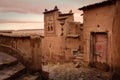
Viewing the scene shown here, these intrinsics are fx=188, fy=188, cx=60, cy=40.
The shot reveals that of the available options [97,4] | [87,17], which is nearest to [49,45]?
[87,17]

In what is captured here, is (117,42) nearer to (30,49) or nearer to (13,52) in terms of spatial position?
(30,49)

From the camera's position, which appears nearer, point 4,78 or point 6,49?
point 4,78

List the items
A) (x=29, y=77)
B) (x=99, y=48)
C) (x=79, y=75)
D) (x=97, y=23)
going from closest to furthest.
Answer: (x=29, y=77) < (x=79, y=75) < (x=97, y=23) < (x=99, y=48)

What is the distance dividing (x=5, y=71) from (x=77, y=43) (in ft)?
37.7

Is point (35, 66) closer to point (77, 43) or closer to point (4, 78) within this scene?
point (4, 78)

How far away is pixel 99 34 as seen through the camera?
1348 centimetres

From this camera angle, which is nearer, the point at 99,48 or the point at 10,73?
the point at 10,73

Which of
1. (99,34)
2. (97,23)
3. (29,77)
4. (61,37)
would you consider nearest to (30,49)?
(29,77)

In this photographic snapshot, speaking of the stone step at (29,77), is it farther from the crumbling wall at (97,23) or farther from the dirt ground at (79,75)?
the crumbling wall at (97,23)

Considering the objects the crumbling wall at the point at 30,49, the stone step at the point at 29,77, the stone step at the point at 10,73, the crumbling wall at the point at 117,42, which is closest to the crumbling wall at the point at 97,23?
the crumbling wall at the point at 117,42

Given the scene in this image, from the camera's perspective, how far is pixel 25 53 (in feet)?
26.0

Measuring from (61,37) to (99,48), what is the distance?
23.0 feet

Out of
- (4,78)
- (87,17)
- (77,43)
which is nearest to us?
(4,78)

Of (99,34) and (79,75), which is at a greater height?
(99,34)
